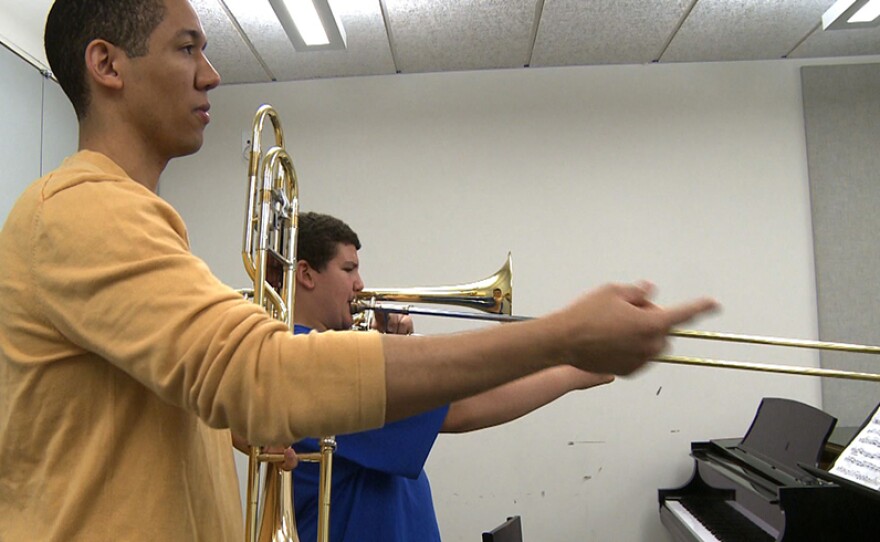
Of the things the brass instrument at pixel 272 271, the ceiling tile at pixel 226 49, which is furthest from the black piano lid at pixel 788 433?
the ceiling tile at pixel 226 49

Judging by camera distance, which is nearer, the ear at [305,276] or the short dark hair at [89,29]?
the short dark hair at [89,29]

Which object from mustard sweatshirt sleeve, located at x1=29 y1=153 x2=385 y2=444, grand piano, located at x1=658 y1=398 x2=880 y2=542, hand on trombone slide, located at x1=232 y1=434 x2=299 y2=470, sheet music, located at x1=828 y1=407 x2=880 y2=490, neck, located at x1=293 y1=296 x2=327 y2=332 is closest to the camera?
mustard sweatshirt sleeve, located at x1=29 y1=153 x2=385 y2=444

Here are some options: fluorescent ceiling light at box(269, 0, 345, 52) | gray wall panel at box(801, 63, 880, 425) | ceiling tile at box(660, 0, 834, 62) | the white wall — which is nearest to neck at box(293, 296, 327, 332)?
fluorescent ceiling light at box(269, 0, 345, 52)

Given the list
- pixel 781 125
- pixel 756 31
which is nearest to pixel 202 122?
pixel 756 31

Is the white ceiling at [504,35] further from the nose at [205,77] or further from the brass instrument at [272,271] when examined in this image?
the nose at [205,77]

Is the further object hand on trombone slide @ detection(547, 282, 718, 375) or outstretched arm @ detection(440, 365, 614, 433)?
outstretched arm @ detection(440, 365, 614, 433)

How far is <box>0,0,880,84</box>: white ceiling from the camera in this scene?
3301mm

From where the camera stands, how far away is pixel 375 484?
5.41 ft

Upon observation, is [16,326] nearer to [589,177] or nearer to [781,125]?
[589,177]

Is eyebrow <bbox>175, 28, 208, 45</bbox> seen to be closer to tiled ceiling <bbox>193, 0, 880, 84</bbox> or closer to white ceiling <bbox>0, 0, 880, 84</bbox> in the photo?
tiled ceiling <bbox>193, 0, 880, 84</bbox>

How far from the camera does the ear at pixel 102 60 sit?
88cm

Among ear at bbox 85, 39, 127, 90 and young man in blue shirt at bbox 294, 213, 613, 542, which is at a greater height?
ear at bbox 85, 39, 127, 90

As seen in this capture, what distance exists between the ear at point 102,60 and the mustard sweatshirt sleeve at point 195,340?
10.0 inches

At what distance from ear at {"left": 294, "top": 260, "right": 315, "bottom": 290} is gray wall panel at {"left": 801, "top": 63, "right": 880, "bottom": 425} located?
3.12 meters
